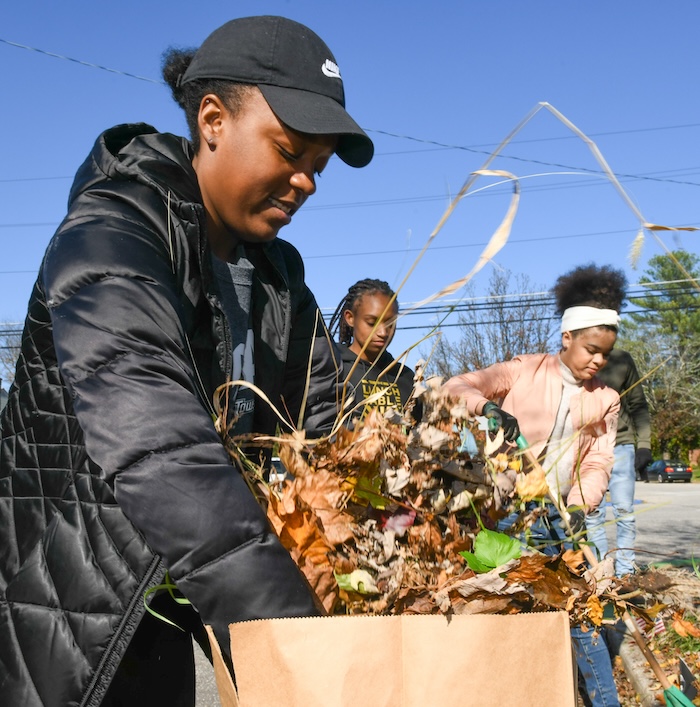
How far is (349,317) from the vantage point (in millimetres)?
5656

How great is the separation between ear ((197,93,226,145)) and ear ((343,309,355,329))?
3.71 m

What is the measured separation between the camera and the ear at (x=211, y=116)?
73.2 inches

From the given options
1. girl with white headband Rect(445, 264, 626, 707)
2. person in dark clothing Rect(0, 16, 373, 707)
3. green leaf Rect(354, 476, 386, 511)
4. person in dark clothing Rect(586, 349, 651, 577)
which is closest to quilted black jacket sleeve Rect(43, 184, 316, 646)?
person in dark clothing Rect(0, 16, 373, 707)

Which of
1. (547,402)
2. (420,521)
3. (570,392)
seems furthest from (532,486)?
(570,392)

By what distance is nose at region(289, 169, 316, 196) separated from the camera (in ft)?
5.94

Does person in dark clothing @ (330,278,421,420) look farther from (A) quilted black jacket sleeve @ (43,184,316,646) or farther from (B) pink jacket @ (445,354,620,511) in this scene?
(A) quilted black jacket sleeve @ (43,184,316,646)

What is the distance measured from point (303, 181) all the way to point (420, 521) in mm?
796

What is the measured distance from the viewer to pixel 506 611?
120 centimetres

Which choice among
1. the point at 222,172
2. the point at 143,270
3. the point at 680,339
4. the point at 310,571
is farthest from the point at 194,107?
the point at 680,339

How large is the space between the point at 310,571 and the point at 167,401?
0.35 meters

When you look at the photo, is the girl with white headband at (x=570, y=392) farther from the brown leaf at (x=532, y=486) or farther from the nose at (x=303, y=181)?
the brown leaf at (x=532, y=486)

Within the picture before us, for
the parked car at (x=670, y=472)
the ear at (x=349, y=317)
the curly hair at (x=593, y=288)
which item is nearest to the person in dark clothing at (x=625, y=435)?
the curly hair at (x=593, y=288)

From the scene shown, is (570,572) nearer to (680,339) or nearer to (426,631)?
(426,631)

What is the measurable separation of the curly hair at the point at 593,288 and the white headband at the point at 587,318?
0.35 meters
